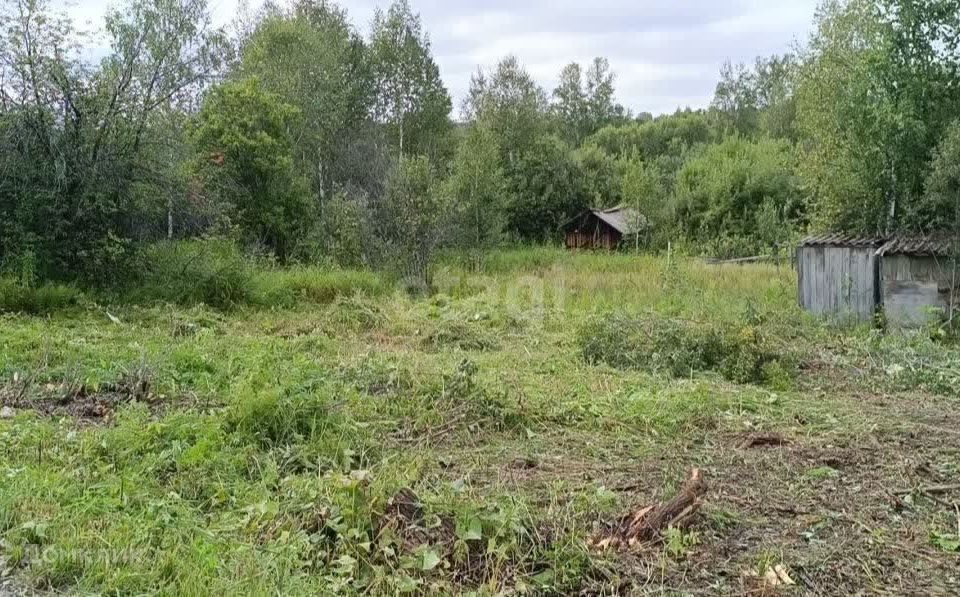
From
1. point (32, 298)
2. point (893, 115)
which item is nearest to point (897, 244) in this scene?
point (893, 115)

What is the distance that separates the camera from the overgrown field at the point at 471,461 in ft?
9.73

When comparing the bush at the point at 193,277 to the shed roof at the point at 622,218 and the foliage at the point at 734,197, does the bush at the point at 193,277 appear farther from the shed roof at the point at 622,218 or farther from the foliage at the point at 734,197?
the foliage at the point at 734,197

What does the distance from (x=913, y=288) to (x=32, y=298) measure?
12.5 meters

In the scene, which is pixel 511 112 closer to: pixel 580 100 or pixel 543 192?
pixel 543 192

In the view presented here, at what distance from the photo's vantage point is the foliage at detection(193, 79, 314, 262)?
1537cm

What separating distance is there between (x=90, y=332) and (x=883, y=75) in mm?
11855

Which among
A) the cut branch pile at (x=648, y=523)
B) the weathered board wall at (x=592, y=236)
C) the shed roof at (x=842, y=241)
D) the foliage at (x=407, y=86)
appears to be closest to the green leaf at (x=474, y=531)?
the cut branch pile at (x=648, y=523)

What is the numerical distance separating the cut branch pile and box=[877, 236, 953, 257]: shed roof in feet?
27.7

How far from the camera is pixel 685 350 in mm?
7133

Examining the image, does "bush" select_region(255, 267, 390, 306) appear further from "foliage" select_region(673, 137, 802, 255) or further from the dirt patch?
"foliage" select_region(673, 137, 802, 255)

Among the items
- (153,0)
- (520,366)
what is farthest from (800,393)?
(153,0)

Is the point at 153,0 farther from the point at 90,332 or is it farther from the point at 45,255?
the point at 90,332

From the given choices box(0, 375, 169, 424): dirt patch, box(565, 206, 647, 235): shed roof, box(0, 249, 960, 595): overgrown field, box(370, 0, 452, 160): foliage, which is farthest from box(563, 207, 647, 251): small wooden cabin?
box(0, 375, 169, 424): dirt patch

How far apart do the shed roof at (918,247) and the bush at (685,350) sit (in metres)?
4.23
